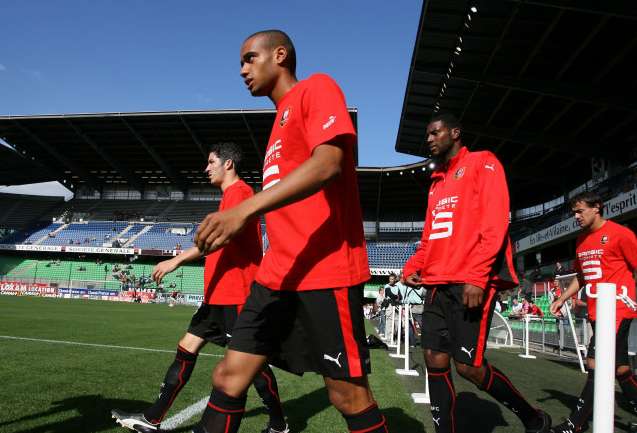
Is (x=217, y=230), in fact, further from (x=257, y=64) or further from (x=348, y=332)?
(x=257, y=64)

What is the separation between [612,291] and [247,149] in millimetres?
36297

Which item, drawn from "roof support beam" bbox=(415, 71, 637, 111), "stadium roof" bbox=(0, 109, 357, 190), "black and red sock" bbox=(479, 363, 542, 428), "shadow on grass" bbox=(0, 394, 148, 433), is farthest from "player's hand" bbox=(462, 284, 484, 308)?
"stadium roof" bbox=(0, 109, 357, 190)

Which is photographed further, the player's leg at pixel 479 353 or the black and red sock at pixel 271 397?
the black and red sock at pixel 271 397

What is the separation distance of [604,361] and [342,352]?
2.78 feet

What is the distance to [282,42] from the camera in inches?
84.4

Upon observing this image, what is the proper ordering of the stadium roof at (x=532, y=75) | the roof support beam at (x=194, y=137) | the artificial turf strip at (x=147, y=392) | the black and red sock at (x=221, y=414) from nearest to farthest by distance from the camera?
the black and red sock at (x=221, y=414)
the artificial turf strip at (x=147, y=392)
the stadium roof at (x=532, y=75)
the roof support beam at (x=194, y=137)

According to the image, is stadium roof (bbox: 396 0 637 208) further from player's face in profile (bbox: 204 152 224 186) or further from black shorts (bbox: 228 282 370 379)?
black shorts (bbox: 228 282 370 379)

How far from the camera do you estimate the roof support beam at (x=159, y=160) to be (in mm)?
35250

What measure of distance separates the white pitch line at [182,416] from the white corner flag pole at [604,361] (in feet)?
9.57

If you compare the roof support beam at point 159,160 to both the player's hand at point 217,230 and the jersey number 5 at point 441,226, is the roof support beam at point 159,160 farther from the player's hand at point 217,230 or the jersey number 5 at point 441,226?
the player's hand at point 217,230

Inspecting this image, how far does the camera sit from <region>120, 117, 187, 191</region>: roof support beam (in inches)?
1388

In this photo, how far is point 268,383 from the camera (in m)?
3.31

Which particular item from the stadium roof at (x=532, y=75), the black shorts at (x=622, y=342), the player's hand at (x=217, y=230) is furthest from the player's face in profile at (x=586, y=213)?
the stadium roof at (x=532, y=75)

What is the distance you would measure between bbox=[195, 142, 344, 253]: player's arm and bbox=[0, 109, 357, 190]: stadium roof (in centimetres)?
3117
